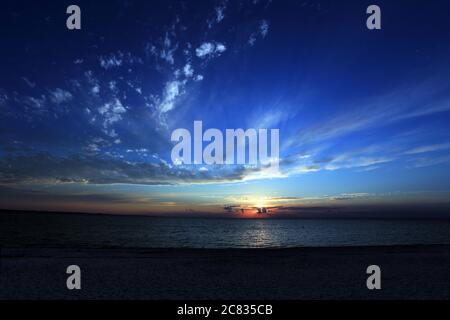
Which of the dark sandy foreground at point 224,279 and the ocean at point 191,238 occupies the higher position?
the dark sandy foreground at point 224,279

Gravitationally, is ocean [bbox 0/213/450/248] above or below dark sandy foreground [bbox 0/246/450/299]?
below

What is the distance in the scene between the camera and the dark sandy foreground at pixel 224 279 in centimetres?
1352

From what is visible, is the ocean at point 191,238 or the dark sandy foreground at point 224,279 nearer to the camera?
the dark sandy foreground at point 224,279

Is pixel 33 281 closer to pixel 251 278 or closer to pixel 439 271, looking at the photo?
pixel 251 278

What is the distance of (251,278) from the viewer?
674 inches

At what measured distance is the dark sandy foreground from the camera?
44.4ft

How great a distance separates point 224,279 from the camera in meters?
16.9

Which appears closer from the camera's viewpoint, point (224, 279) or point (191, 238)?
point (224, 279)

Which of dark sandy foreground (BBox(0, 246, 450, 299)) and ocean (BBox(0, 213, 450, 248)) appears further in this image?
ocean (BBox(0, 213, 450, 248))
